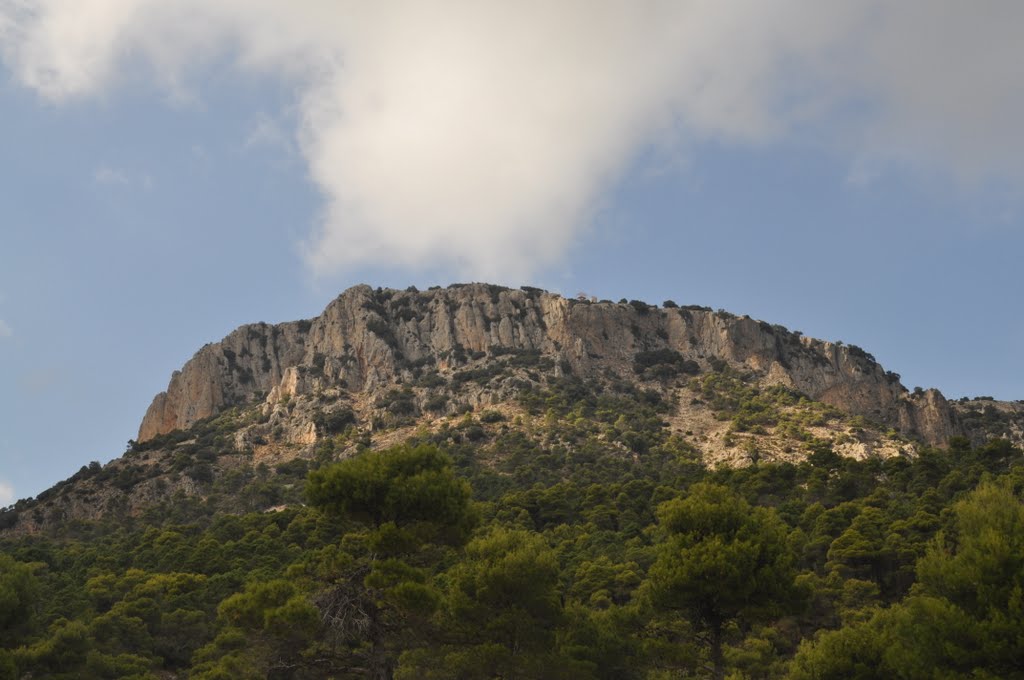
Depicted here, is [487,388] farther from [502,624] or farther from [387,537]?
[387,537]

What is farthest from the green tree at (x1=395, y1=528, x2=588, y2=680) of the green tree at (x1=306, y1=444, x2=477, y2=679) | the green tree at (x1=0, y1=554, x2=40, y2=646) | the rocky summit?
the rocky summit

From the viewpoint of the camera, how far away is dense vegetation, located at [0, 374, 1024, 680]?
24.1m

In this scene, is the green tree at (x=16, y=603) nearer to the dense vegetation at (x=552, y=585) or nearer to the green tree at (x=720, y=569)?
the dense vegetation at (x=552, y=585)

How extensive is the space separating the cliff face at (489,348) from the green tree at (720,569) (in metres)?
84.0

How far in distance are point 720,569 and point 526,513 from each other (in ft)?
115

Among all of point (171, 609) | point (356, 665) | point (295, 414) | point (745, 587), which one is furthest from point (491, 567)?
point (295, 414)

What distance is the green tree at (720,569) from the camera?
27.0 metres

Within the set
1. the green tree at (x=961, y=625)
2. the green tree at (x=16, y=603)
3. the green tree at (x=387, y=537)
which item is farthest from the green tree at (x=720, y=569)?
the green tree at (x=16, y=603)

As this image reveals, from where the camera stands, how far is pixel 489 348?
122125 mm

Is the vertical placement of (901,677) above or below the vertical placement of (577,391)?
below

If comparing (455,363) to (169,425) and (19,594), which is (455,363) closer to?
(169,425)

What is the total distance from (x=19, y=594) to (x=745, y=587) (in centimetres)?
2617

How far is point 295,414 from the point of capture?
107000 mm

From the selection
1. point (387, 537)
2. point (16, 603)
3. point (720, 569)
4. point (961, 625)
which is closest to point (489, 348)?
point (16, 603)
